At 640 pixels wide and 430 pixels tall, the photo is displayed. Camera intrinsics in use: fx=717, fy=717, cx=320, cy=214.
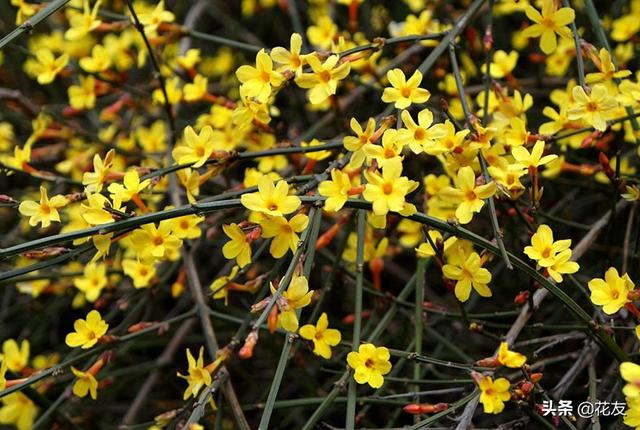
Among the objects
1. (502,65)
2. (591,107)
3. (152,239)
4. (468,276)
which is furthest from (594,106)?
(152,239)

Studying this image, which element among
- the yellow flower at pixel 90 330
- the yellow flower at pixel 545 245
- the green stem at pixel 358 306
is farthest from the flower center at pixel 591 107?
the yellow flower at pixel 90 330

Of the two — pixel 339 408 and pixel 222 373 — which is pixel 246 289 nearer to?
pixel 222 373

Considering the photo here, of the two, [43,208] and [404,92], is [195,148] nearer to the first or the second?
[43,208]

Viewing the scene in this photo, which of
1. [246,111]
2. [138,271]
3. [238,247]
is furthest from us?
[138,271]

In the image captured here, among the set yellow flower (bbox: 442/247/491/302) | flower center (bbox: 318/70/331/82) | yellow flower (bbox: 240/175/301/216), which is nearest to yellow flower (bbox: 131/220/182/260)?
yellow flower (bbox: 240/175/301/216)

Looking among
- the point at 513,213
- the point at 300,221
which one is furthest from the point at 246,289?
the point at 513,213

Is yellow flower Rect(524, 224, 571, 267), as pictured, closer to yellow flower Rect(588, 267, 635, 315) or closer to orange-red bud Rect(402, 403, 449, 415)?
yellow flower Rect(588, 267, 635, 315)
